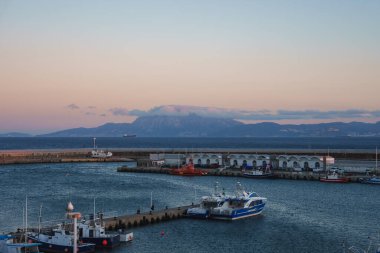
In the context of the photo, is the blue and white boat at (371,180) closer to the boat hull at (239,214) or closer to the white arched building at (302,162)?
the white arched building at (302,162)

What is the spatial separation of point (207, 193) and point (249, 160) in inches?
1224

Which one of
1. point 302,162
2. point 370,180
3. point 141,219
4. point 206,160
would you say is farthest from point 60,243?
point 206,160

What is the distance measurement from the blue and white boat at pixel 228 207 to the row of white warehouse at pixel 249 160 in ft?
129

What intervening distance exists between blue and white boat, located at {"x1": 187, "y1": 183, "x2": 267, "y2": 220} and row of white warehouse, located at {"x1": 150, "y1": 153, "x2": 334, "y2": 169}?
1549 inches

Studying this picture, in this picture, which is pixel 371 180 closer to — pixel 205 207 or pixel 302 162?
pixel 302 162

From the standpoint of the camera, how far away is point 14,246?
2842 centimetres

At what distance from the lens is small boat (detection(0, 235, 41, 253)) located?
28.3 meters

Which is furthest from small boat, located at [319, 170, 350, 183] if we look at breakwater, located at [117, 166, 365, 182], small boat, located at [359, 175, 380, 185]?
small boat, located at [359, 175, 380, 185]

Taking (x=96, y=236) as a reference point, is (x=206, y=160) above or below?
above

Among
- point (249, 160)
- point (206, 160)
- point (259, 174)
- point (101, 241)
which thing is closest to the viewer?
point (101, 241)

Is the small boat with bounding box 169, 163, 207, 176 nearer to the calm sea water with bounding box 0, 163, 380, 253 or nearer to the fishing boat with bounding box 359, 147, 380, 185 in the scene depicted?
the calm sea water with bounding box 0, 163, 380, 253

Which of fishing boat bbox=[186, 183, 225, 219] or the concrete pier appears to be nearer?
the concrete pier

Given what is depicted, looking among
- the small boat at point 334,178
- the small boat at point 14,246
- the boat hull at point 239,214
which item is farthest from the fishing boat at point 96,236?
the small boat at point 334,178

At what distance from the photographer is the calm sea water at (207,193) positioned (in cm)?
3641
